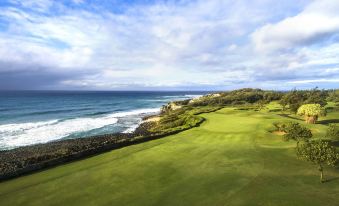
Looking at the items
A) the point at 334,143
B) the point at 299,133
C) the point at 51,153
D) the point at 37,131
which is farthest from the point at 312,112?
the point at 37,131

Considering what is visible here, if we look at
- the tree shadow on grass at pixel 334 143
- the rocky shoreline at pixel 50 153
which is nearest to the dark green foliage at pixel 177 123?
the rocky shoreline at pixel 50 153

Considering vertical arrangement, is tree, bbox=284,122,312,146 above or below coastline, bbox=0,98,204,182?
above

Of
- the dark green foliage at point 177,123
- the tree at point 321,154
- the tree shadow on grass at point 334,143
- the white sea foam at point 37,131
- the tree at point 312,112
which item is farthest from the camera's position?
the white sea foam at point 37,131

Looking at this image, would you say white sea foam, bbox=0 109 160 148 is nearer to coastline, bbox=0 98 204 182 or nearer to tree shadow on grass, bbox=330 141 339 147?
coastline, bbox=0 98 204 182

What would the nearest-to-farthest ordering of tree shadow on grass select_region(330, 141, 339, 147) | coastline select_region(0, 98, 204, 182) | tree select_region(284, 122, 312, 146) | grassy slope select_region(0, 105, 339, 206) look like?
grassy slope select_region(0, 105, 339, 206)
coastline select_region(0, 98, 204, 182)
tree select_region(284, 122, 312, 146)
tree shadow on grass select_region(330, 141, 339, 147)

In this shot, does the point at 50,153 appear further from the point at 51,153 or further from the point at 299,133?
the point at 299,133

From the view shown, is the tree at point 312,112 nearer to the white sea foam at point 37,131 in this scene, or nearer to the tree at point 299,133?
the tree at point 299,133

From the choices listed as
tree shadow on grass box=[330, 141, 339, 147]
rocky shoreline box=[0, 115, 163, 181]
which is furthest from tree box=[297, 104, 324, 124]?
rocky shoreline box=[0, 115, 163, 181]

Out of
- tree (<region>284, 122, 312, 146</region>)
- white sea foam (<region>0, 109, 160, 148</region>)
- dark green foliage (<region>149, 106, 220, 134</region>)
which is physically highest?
tree (<region>284, 122, 312, 146</region>)
